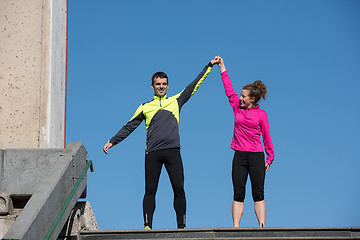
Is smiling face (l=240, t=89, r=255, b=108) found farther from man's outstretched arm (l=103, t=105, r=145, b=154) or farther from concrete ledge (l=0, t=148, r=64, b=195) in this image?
concrete ledge (l=0, t=148, r=64, b=195)

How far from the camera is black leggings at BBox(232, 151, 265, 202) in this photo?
7.55m

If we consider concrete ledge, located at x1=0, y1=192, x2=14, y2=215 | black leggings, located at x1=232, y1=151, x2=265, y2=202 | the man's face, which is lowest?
concrete ledge, located at x1=0, y1=192, x2=14, y2=215

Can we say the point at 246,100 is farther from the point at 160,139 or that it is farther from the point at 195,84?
the point at 160,139

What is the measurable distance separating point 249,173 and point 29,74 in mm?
3427

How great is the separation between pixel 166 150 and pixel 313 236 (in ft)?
7.23

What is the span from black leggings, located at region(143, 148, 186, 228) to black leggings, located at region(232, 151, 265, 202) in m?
0.71

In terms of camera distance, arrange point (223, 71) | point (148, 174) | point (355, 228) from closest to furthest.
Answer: point (355, 228) < point (148, 174) < point (223, 71)

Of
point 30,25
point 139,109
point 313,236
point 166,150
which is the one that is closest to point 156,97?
point 139,109

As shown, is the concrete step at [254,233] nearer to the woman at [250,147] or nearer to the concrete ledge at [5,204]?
the woman at [250,147]

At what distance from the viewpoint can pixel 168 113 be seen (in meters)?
7.78

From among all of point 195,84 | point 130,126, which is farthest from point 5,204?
point 195,84

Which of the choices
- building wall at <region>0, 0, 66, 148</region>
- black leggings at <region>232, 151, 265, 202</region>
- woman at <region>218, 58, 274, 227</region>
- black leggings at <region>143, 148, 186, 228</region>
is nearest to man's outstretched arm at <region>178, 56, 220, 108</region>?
woman at <region>218, 58, 274, 227</region>

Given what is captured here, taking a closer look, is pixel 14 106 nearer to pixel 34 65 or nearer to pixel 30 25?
pixel 34 65

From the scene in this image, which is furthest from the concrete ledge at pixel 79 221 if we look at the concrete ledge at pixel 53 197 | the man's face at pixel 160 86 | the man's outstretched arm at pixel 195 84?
the man's outstretched arm at pixel 195 84
